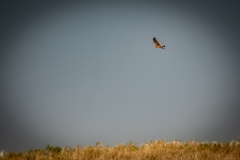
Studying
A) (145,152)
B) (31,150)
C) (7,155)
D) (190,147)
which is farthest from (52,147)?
(190,147)

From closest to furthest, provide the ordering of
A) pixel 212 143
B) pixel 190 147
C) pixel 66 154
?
1. pixel 66 154
2. pixel 190 147
3. pixel 212 143

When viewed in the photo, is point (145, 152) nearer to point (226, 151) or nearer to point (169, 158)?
point (169, 158)

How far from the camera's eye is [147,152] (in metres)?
11.0

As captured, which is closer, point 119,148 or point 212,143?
point 119,148

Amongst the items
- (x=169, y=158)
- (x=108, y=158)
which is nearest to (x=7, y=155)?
(x=108, y=158)

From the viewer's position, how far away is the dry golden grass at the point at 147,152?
9.86m

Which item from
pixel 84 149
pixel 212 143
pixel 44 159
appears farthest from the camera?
pixel 212 143

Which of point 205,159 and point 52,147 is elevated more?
point 52,147

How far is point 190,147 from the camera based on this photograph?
476 inches

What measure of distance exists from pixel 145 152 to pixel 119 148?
1.41 m

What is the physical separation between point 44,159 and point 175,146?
5.52 meters

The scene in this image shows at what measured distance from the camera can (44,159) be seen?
9570 millimetres

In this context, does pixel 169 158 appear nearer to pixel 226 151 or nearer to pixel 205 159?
pixel 205 159

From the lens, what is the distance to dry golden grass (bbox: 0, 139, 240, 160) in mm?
9859
